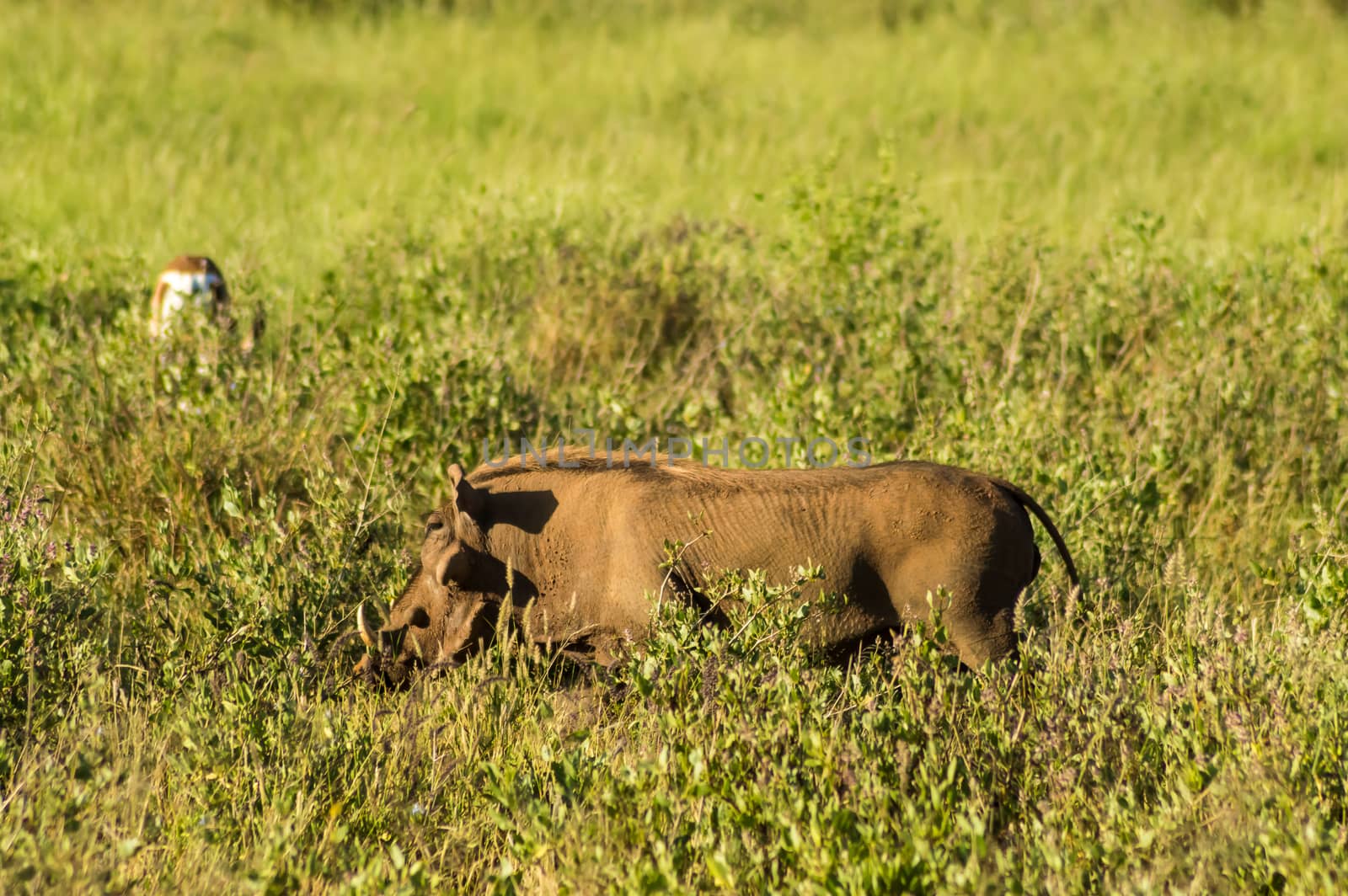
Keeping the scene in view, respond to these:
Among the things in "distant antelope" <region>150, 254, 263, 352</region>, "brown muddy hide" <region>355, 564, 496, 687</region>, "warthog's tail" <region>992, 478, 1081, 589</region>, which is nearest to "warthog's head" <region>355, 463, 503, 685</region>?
"brown muddy hide" <region>355, 564, 496, 687</region>

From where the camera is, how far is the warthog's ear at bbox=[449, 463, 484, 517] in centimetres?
396

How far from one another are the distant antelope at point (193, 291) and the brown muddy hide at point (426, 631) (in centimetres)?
224

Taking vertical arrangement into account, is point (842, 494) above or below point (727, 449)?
above

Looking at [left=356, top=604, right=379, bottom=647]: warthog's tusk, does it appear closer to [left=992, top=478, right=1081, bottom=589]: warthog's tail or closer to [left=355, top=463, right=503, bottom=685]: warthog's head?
[left=355, top=463, right=503, bottom=685]: warthog's head

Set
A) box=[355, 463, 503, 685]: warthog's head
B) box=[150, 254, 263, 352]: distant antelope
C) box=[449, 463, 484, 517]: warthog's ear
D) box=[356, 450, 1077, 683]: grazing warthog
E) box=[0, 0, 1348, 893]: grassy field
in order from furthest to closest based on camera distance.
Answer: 1. box=[150, 254, 263, 352]: distant antelope
2. box=[355, 463, 503, 685]: warthog's head
3. box=[449, 463, 484, 517]: warthog's ear
4. box=[356, 450, 1077, 683]: grazing warthog
5. box=[0, 0, 1348, 893]: grassy field

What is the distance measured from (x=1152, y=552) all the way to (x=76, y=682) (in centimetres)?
343

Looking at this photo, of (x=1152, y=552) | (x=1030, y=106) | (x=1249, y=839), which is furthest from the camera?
(x=1030, y=106)

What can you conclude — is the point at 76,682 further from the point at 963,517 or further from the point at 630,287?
the point at 630,287

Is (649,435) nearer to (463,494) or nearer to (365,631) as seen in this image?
(463,494)

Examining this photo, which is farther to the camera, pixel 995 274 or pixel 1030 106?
pixel 1030 106

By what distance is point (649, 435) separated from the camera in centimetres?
581

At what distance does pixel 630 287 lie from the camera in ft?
24.0

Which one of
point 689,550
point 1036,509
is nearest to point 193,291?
point 689,550

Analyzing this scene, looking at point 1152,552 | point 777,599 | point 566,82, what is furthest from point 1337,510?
point 566,82
